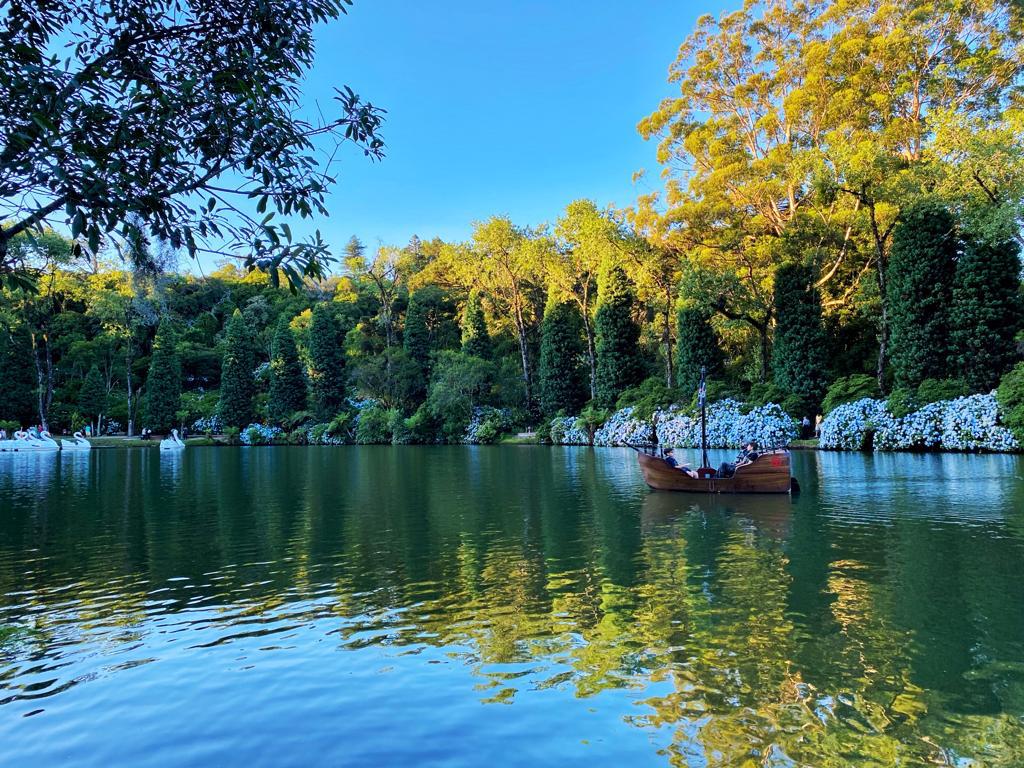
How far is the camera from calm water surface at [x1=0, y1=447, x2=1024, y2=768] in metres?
5.26

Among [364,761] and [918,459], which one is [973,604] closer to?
[364,761]

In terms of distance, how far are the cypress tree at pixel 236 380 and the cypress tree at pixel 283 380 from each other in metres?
2.21

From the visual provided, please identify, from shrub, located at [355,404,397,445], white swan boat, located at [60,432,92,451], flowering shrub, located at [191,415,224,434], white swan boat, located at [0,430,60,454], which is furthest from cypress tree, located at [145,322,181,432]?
shrub, located at [355,404,397,445]

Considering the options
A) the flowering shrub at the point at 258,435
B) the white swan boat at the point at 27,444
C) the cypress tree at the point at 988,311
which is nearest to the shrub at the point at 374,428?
the flowering shrub at the point at 258,435

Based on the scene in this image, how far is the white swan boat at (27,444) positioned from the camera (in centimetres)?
4828

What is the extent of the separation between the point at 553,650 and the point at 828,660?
2675mm

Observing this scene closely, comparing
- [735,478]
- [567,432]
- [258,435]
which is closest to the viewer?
[735,478]

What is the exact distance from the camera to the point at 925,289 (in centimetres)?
3309

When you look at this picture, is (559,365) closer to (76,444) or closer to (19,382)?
(76,444)

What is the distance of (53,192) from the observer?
4359 millimetres

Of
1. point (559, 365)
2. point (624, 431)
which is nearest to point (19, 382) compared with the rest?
point (559, 365)

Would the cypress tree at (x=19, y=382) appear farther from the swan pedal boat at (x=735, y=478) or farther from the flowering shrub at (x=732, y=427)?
the swan pedal boat at (x=735, y=478)

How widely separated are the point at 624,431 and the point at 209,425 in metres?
41.7

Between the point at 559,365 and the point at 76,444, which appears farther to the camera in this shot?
the point at 559,365
